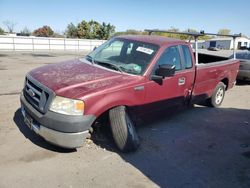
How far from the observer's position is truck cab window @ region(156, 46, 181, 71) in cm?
511

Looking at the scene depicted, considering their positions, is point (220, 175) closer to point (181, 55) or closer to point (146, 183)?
point (146, 183)

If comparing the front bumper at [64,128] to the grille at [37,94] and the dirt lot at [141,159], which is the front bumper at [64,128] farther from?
the dirt lot at [141,159]

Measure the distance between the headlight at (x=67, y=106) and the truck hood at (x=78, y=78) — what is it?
0.07 m

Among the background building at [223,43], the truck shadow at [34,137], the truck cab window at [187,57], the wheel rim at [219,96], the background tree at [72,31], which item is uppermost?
the background tree at [72,31]

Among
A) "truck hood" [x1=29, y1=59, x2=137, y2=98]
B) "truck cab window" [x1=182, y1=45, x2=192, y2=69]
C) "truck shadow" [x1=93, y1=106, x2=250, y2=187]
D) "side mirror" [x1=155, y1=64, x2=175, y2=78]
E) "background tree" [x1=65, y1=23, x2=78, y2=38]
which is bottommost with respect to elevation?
"truck shadow" [x1=93, y1=106, x2=250, y2=187]

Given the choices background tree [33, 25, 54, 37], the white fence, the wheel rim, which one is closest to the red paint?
the wheel rim

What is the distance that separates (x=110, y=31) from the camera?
4497cm

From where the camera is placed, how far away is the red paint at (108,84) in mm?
3957

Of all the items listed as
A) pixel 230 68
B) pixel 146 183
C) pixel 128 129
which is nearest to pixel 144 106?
pixel 128 129

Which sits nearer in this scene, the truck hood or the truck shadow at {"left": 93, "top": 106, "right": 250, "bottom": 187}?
the truck shadow at {"left": 93, "top": 106, "right": 250, "bottom": 187}

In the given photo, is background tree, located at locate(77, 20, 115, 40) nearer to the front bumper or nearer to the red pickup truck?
the red pickup truck

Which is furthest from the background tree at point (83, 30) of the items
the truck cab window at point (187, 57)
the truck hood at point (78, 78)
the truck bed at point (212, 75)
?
the truck hood at point (78, 78)

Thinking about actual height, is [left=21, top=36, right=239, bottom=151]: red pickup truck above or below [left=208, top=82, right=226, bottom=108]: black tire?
above

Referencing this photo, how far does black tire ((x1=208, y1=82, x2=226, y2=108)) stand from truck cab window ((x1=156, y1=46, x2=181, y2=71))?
7.09 ft
